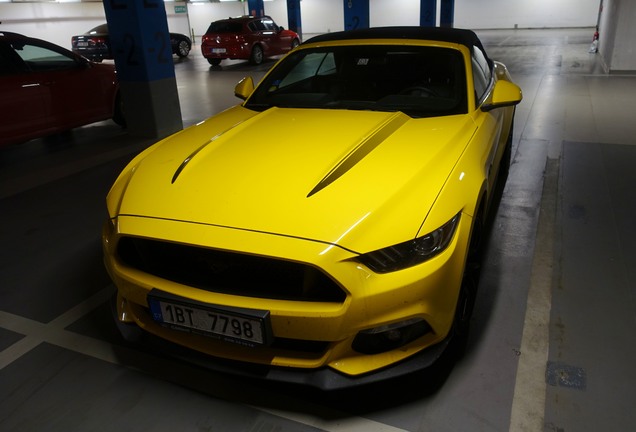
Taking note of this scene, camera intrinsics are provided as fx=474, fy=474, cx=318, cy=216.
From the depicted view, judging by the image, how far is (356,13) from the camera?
40.5 ft

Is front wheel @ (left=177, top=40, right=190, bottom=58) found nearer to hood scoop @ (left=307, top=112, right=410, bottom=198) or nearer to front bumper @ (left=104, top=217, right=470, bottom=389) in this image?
hood scoop @ (left=307, top=112, right=410, bottom=198)

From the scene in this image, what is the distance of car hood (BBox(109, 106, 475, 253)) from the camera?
66.1 inches

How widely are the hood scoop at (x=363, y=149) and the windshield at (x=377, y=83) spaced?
202 mm

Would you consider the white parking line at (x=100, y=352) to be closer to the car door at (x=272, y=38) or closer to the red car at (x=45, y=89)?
the red car at (x=45, y=89)

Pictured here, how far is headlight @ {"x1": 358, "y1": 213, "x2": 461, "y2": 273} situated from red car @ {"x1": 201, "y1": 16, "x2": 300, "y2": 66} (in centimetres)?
1306

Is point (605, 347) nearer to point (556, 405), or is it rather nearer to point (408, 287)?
point (556, 405)

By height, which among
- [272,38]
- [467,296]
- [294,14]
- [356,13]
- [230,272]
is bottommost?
[467,296]

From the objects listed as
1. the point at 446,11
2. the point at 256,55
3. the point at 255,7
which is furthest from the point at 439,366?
the point at 255,7

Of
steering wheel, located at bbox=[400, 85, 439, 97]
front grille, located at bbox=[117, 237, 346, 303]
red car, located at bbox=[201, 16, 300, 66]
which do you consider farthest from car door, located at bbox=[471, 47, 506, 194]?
red car, located at bbox=[201, 16, 300, 66]

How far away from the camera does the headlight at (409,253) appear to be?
161 cm

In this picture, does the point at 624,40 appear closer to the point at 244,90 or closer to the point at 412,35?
the point at 412,35

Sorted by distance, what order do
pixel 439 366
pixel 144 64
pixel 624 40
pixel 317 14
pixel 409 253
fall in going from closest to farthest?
pixel 409 253 → pixel 439 366 → pixel 144 64 → pixel 624 40 → pixel 317 14

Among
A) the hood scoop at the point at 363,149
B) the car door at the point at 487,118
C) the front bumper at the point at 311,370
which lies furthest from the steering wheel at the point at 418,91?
the front bumper at the point at 311,370

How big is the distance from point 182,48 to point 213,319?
60.3 feet
